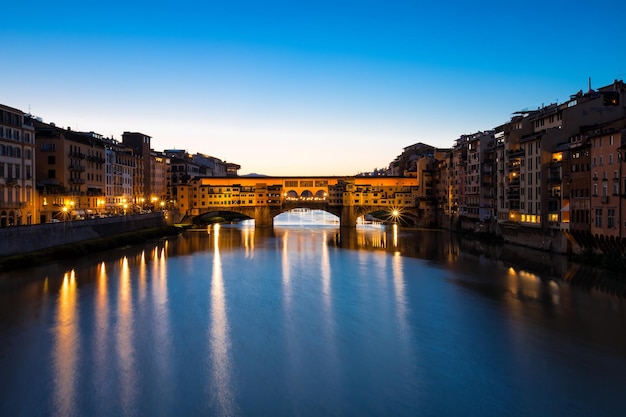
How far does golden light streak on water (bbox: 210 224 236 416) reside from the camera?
11.2m

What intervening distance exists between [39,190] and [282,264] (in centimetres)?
1634

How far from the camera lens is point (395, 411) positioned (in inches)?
421

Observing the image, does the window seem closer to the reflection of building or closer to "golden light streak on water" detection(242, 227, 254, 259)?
"golden light streak on water" detection(242, 227, 254, 259)

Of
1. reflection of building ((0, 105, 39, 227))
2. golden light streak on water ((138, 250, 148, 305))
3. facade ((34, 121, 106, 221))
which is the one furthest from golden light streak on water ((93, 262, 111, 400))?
facade ((34, 121, 106, 221))

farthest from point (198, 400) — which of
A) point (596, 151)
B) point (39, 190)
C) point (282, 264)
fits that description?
point (39, 190)

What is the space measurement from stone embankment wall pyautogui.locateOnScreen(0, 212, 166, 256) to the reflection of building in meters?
2.55

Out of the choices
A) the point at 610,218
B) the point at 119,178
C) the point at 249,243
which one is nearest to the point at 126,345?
the point at 610,218

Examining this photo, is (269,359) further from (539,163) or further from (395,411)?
(539,163)

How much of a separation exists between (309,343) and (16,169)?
23.2 m

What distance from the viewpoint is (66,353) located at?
543 inches

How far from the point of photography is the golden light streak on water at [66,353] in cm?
1107

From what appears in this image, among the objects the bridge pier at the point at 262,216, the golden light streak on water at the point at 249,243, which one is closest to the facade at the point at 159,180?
the bridge pier at the point at 262,216

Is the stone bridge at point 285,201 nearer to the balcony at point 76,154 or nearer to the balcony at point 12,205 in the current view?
the balcony at point 76,154

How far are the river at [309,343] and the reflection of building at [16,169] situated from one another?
5069 mm
